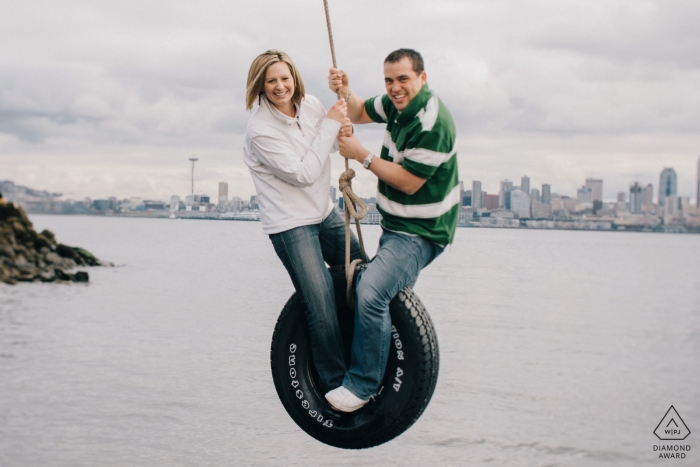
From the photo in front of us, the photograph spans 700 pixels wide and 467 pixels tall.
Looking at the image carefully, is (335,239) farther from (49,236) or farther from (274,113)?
(49,236)

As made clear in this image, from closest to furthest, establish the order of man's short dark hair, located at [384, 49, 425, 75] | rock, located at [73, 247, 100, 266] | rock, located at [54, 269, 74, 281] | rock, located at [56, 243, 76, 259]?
man's short dark hair, located at [384, 49, 425, 75] < rock, located at [56, 243, 76, 259] < rock, located at [54, 269, 74, 281] < rock, located at [73, 247, 100, 266]

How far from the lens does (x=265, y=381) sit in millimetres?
39594

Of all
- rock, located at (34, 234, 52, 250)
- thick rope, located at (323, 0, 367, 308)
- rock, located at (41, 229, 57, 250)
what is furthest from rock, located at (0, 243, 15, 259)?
thick rope, located at (323, 0, 367, 308)

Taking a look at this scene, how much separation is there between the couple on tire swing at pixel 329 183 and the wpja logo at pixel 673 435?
32.1m

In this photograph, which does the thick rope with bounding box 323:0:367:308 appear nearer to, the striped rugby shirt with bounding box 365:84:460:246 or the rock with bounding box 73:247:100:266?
the striped rugby shirt with bounding box 365:84:460:246

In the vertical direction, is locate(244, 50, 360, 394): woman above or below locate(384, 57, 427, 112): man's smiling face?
below

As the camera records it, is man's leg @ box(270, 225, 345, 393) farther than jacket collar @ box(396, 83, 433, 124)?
Yes

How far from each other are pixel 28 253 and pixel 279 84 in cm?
3305

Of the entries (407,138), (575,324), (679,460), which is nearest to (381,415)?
(407,138)

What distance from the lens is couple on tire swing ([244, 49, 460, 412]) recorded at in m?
3.38

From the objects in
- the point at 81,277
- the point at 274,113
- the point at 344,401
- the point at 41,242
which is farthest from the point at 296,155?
the point at 81,277

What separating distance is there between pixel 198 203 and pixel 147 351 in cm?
3520

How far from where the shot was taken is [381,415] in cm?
358

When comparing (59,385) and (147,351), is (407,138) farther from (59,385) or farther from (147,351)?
(147,351)
